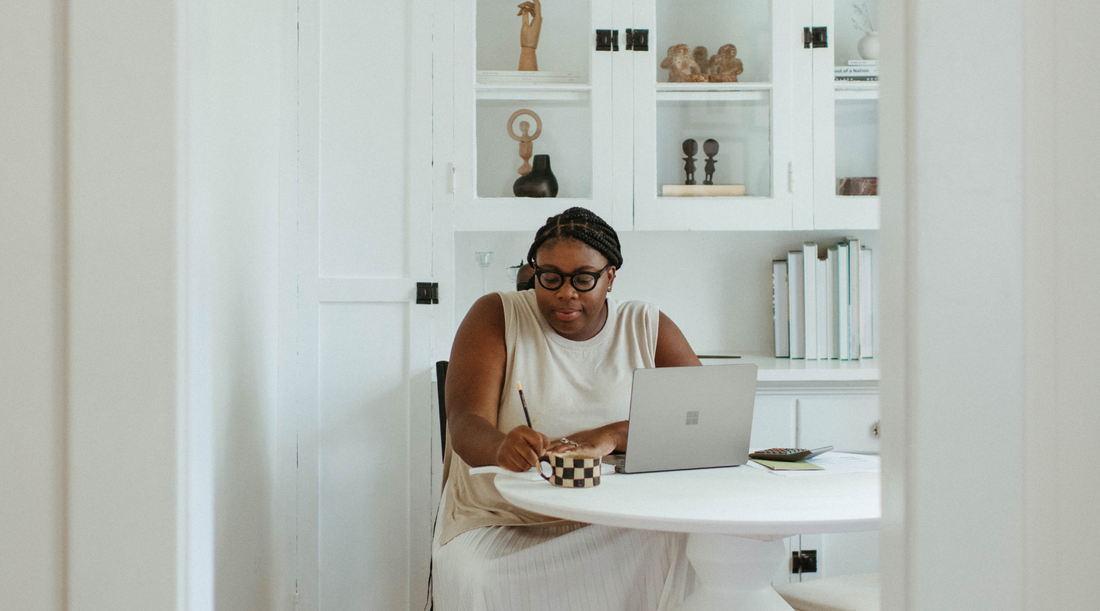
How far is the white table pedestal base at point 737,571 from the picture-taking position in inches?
52.4

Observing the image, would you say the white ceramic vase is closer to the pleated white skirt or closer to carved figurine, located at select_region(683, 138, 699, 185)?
carved figurine, located at select_region(683, 138, 699, 185)

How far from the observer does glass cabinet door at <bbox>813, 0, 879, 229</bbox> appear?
252 cm

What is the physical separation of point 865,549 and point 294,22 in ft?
7.87

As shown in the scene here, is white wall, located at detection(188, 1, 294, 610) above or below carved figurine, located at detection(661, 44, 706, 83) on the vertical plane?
below

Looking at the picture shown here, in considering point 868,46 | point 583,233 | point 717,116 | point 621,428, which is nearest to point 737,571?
point 621,428

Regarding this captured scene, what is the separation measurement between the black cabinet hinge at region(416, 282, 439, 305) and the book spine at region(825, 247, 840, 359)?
1.31m

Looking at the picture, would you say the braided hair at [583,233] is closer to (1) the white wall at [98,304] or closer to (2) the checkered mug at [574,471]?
(2) the checkered mug at [574,471]

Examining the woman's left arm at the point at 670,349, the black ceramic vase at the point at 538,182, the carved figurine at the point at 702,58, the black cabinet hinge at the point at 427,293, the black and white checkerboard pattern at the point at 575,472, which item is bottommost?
the black and white checkerboard pattern at the point at 575,472

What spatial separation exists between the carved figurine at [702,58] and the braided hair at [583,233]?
39.5 inches

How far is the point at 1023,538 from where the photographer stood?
450 millimetres

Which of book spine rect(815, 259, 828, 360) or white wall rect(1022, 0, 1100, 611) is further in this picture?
book spine rect(815, 259, 828, 360)

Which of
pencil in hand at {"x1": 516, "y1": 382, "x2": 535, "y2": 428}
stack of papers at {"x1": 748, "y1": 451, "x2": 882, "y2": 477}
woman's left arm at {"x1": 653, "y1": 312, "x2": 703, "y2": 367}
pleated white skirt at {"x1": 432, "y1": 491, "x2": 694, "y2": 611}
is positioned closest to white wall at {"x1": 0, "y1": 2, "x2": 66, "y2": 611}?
pleated white skirt at {"x1": 432, "y1": 491, "x2": 694, "y2": 611}

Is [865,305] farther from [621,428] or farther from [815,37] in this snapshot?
[621,428]

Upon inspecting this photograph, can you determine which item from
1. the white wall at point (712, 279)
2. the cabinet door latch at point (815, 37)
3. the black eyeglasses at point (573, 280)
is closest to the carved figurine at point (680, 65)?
the cabinet door latch at point (815, 37)
